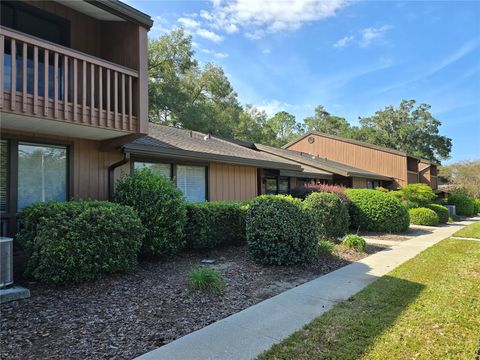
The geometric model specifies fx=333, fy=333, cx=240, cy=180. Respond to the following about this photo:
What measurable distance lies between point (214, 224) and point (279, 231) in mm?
1975

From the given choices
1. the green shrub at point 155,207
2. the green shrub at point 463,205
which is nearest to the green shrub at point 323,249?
the green shrub at point 155,207

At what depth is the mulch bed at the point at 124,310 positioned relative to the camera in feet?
11.6

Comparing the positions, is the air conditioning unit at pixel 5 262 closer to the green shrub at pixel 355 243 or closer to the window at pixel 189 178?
the window at pixel 189 178

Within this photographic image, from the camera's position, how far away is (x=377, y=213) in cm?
1332

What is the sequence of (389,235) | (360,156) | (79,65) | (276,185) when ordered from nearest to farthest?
(79,65) < (389,235) < (276,185) < (360,156)

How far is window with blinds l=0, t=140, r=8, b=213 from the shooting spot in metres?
5.90

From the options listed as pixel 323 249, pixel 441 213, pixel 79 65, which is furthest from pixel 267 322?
pixel 441 213

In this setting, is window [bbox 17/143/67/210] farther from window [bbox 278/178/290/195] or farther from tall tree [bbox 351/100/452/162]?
tall tree [bbox 351/100/452/162]

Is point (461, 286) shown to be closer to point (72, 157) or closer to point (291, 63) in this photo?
point (72, 157)

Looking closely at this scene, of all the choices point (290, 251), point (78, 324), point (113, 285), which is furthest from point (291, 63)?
point (78, 324)

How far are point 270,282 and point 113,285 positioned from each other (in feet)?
8.91

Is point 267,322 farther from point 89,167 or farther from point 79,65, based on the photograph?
point 79,65

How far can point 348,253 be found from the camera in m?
8.81

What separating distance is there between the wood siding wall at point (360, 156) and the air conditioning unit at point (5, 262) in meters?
26.4
